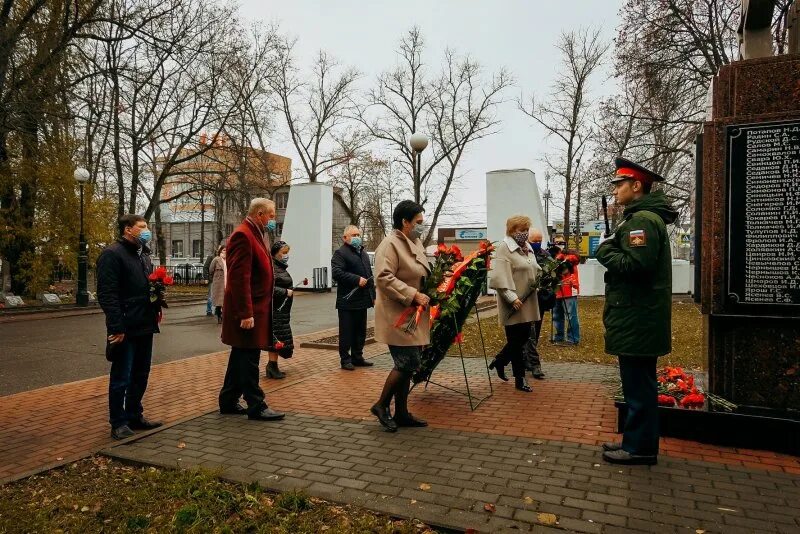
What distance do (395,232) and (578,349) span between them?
18.7ft

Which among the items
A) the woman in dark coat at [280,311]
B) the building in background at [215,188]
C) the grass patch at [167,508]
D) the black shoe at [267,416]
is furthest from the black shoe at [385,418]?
the building in background at [215,188]

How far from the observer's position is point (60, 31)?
55.6 ft

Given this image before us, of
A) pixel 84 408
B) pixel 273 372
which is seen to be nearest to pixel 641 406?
pixel 273 372

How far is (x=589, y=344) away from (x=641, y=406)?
641cm

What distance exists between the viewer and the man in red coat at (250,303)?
5.15 m

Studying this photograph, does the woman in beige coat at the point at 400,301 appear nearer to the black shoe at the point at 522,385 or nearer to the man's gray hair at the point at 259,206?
the man's gray hair at the point at 259,206

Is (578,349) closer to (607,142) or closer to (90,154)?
(607,142)

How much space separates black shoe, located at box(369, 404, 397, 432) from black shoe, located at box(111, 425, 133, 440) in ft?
6.76

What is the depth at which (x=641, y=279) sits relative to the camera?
4016mm

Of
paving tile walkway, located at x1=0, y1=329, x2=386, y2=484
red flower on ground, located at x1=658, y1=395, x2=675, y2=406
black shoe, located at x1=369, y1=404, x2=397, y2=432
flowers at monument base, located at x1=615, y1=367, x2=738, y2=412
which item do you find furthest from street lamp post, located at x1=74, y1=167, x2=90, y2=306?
red flower on ground, located at x1=658, y1=395, x2=675, y2=406

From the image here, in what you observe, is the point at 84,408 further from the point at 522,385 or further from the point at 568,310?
the point at 568,310

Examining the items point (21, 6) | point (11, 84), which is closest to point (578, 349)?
point (11, 84)

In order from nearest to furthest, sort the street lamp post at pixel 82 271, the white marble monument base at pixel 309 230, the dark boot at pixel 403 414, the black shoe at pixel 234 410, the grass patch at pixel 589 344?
the dark boot at pixel 403 414
the black shoe at pixel 234 410
the grass patch at pixel 589 344
the street lamp post at pixel 82 271
the white marble monument base at pixel 309 230

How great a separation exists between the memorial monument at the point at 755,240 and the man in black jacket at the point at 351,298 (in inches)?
172
